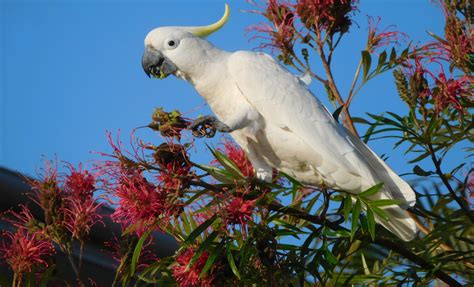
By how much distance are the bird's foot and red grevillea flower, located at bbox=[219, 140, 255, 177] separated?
15 cm

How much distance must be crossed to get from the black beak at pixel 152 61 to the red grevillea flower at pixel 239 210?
431 mm

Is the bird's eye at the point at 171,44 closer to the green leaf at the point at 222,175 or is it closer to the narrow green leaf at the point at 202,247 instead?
the green leaf at the point at 222,175

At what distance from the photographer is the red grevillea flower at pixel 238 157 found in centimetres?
174

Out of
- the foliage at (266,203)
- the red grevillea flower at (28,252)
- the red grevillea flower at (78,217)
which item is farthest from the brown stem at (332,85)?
the red grevillea flower at (28,252)

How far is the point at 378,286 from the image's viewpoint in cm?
185

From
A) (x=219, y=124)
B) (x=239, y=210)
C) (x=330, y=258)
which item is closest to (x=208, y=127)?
(x=219, y=124)

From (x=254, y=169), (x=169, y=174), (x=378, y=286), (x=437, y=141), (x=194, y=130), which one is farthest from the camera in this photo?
(x=437, y=141)

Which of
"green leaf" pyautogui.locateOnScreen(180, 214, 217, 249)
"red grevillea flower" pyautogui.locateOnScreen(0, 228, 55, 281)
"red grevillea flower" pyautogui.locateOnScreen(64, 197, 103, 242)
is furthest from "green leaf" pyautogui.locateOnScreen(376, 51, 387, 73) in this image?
"red grevillea flower" pyautogui.locateOnScreen(0, 228, 55, 281)

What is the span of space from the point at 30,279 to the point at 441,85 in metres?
1.09

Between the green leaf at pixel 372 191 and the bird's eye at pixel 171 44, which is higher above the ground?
the bird's eye at pixel 171 44

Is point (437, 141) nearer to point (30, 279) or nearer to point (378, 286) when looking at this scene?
point (378, 286)

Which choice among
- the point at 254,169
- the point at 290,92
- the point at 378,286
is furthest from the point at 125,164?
the point at 378,286

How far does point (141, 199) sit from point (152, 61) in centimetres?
41

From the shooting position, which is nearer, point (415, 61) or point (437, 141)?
point (415, 61)
